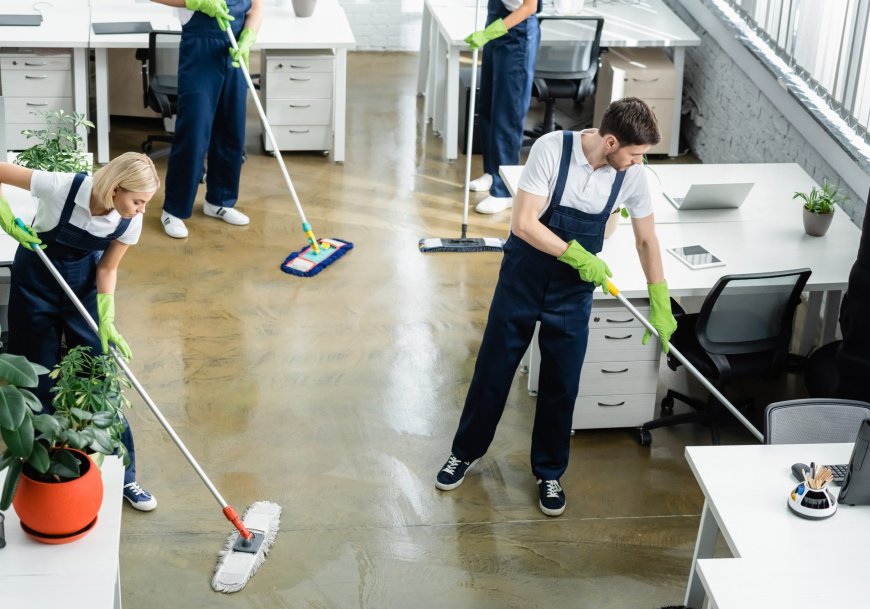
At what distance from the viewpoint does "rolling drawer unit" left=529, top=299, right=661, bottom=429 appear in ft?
14.8

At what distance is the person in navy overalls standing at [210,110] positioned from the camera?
5.69 m

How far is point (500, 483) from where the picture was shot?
4.38 meters

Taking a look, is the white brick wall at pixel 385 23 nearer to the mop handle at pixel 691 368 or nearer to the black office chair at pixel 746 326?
the black office chair at pixel 746 326

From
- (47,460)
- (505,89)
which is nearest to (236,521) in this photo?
(47,460)

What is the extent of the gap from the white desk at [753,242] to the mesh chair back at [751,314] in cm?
18

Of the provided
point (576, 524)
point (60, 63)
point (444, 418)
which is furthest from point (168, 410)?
point (60, 63)

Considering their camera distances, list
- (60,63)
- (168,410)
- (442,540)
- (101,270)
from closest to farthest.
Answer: (101,270), (442,540), (168,410), (60,63)

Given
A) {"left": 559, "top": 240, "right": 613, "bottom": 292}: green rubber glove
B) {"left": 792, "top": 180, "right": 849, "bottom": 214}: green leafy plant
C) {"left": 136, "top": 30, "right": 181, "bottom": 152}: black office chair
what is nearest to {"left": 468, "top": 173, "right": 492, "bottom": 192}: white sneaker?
{"left": 136, "top": 30, "right": 181, "bottom": 152}: black office chair

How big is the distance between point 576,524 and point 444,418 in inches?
31.5

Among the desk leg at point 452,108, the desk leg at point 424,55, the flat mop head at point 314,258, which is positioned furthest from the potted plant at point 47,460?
the desk leg at point 424,55

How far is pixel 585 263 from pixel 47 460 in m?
1.79

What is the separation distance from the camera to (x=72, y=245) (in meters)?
3.58

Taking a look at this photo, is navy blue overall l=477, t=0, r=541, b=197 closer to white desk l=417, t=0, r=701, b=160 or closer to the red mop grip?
white desk l=417, t=0, r=701, b=160

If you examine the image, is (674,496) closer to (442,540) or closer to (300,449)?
(442,540)
